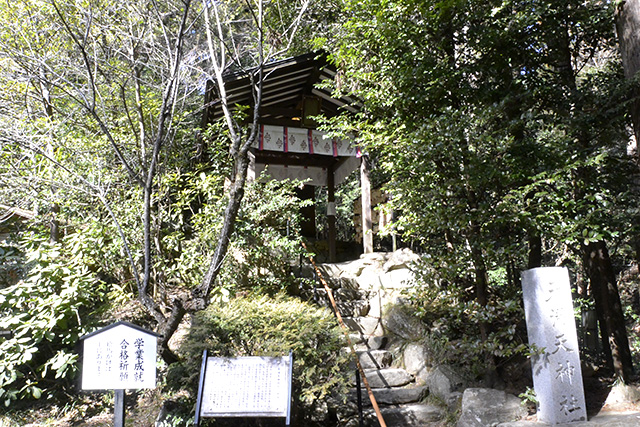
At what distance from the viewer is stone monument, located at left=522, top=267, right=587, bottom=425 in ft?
15.0

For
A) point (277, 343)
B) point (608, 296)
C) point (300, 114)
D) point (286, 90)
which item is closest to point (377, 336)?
point (277, 343)

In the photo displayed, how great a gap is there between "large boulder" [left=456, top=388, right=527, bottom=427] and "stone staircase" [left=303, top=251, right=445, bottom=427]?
49 centimetres

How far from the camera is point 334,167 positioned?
1294 centimetres

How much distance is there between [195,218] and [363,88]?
3610 millimetres

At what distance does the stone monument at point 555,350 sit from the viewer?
4.59 metres

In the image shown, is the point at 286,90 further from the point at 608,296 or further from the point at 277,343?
the point at 608,296

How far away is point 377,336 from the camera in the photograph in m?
7.45

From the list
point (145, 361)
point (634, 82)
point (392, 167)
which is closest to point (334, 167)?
point (392, 167)

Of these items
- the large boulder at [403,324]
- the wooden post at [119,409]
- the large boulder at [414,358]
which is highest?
the large boulder at [403,324]

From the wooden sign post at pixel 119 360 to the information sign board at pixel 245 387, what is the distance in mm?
571

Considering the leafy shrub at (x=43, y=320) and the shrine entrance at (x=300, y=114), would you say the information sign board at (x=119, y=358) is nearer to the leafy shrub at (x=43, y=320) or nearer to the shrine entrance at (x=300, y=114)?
the leafy shrub at (x=43, y=320)

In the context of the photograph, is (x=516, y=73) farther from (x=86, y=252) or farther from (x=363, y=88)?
(x=86, y=252)

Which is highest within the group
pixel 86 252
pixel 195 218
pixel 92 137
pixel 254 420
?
pixel 92 137

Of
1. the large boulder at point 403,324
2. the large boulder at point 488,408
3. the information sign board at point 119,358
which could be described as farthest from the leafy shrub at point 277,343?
the large boulder at point 403,324
